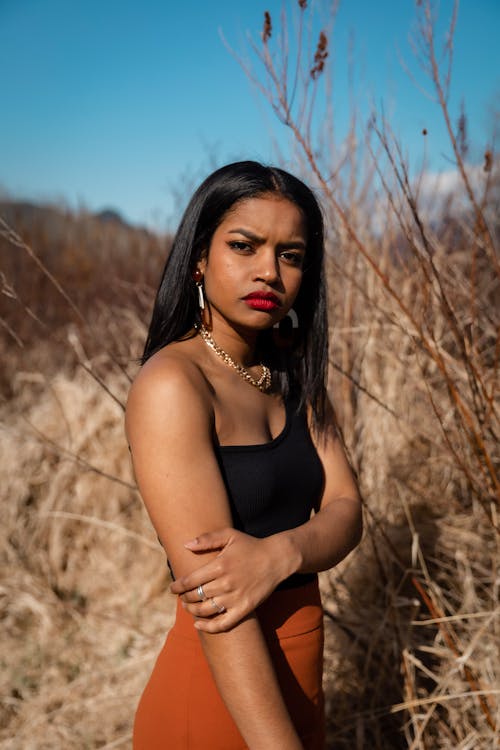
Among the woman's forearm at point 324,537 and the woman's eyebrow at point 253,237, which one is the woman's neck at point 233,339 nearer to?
the woman's eyebrow at point 253,237

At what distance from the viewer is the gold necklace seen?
1.38 metres

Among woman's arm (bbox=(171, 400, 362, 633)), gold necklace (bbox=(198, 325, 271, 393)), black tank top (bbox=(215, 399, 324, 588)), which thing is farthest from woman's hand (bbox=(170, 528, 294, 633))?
gold necklace (bbox=(198, 325, 271, 393))

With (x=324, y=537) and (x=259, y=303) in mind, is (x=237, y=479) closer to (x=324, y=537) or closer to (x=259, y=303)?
(x=324, y=537)

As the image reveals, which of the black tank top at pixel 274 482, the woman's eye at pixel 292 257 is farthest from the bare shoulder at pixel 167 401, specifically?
the woman's eye at pixel 292 257

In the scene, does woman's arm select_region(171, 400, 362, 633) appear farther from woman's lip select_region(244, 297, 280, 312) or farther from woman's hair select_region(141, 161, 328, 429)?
woman's lip select_region(244, 297, 280, 312)

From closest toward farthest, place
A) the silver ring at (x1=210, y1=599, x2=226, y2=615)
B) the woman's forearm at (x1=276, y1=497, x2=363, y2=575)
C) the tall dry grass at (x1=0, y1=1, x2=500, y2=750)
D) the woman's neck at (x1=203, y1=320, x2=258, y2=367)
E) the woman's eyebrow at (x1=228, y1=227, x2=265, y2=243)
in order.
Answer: the silver ring at (x1=210, y1=599, x2=226, y2=615) → the woman's forearm at (x1=276, y1=497, x2=363, y2=575) → the woman's eyebrow at (x1=228, y1=227, x2=265, y2=243) → the woman's neck at (x1=203, y1=320, x2=258, y2=367) → the tall dry grass at (x1=0, y1=1, x2=500, y2=750)

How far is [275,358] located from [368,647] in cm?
138

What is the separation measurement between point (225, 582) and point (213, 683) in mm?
290

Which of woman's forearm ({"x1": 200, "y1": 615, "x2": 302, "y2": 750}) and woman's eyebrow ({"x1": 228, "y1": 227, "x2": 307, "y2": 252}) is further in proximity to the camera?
woman's eyebrow ({"x1": 228, "y1": 227, "x2": 307, "y2": 252})

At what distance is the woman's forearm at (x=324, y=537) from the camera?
1.19m

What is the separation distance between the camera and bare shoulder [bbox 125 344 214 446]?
110cm

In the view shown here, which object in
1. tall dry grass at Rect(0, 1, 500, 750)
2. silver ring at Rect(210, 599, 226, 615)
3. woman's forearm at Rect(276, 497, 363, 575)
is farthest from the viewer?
tall dry grass at Rect(0, 1, 500, 750)

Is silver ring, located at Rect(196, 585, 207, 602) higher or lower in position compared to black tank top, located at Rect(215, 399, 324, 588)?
lower

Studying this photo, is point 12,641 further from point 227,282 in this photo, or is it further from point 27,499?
point 227,282
